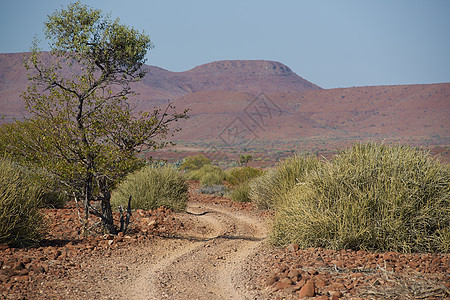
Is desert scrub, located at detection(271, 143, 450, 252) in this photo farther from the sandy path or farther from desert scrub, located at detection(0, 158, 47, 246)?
desert scrub, located at detection(0, 158, 47, 246)

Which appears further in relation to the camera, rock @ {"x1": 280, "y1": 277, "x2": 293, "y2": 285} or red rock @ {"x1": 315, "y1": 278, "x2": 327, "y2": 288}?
rock @ {"x1": 280, "y1": 277, "x2": 293, "y2": 285}

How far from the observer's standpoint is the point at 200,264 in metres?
6.54

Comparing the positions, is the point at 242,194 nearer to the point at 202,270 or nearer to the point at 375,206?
the point at 202,270

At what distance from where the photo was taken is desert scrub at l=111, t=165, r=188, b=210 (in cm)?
1133

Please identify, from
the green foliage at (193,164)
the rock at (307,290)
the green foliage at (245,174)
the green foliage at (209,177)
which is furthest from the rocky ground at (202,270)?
the green foliage at (193,164)

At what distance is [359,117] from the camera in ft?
361

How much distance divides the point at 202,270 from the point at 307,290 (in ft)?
6.95

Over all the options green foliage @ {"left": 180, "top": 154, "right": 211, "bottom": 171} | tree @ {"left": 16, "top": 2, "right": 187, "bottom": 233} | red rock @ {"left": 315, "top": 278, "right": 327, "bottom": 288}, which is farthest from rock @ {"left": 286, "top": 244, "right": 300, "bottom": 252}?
green foliage @ {"left": 180, "top": 154, "right": 211, "bottom": 171}

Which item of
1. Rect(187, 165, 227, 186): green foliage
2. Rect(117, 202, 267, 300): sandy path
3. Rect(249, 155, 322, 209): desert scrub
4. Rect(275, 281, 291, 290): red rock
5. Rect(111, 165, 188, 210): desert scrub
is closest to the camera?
Rect(275, 281, 291, 290): red rock

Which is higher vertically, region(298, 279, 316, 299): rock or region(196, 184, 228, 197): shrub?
region(298, 279, 316, 299): rock

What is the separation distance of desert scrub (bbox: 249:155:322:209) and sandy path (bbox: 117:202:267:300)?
1271mm

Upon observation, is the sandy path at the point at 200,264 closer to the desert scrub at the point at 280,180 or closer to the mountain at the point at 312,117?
the desert scrub at the point at 280,180

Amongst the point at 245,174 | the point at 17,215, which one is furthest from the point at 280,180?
the point at 245,174

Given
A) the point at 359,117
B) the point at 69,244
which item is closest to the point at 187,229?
the point at 69,244
